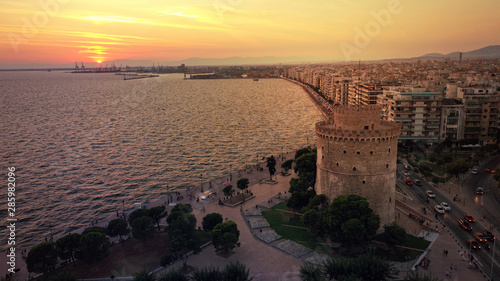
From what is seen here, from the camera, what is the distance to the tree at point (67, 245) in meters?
28.8

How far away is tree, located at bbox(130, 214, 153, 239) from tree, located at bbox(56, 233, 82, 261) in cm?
481

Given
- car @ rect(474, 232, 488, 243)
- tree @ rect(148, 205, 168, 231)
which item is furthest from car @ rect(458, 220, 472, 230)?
tree @ rect(148, 205, 168, 231)

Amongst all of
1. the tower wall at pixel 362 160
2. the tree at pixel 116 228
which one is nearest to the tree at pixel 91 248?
the tree at pixel 116 228

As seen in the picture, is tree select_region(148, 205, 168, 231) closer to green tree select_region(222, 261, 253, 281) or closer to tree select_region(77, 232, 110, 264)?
tree select_region(77, 232, 110, 264)

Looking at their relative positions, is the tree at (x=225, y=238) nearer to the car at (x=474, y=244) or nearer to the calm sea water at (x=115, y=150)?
the car at (x=474, y=244)

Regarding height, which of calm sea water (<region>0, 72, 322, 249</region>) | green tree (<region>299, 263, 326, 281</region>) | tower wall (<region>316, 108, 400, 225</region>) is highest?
tower wall (<region>316, 108, 400, 225</region>)

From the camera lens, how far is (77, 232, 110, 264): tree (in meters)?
28.3

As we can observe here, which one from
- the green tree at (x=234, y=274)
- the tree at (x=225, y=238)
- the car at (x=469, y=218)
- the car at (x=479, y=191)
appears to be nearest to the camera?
the green tree at (x=234, y=274)

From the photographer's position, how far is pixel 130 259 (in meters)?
29.8

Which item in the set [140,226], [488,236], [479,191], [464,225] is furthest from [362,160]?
[479,191]

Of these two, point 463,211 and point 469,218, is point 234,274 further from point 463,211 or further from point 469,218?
point 463,211

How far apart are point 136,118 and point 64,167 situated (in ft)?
175

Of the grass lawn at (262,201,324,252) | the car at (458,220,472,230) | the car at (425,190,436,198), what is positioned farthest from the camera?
the car at (425,190,436,198)

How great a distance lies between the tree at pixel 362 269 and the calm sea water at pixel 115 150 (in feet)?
109
